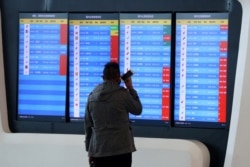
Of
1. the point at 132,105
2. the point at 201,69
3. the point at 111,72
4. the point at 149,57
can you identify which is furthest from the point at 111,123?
the point at 201,69

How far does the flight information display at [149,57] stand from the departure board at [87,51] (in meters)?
0.12

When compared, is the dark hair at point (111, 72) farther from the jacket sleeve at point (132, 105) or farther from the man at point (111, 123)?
the jacket sleeve at point (132, 105)

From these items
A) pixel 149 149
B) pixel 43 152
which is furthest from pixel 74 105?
pixel 149 149

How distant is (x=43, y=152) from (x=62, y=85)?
72cm

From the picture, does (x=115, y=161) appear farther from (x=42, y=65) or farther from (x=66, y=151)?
(x=42, y=65)

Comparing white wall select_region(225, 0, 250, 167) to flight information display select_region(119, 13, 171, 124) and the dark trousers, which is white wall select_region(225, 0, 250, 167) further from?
the dark trousers

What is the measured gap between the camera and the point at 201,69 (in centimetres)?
452

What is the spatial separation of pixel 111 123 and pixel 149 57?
107 centimetres

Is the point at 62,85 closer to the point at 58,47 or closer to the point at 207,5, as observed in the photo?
the point at 58,47

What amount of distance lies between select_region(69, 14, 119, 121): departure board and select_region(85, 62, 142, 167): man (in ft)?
2.99

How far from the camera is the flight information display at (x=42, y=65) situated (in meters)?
4.84

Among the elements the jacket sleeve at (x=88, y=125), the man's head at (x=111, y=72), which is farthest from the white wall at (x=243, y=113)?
the jacket sleeve at (x=88, y=125)

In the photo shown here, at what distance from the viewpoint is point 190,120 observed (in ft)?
15.0

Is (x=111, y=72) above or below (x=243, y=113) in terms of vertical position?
above
